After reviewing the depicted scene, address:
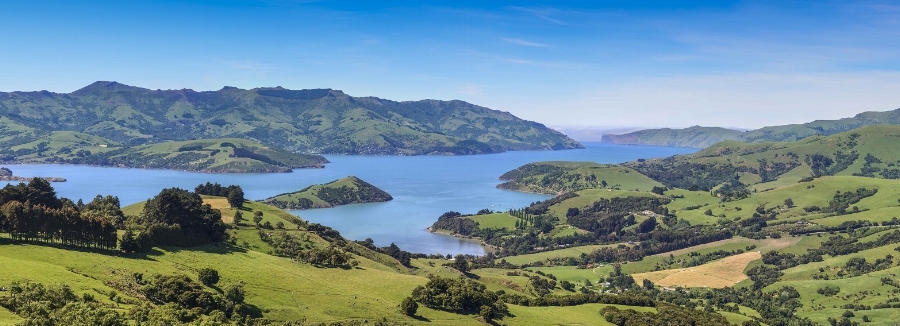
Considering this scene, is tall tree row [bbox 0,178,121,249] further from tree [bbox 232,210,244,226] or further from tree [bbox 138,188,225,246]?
tree [bbox 232,210,244,226]

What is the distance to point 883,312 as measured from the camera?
119m

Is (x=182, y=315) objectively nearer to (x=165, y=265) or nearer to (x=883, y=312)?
(x=165, y=265)

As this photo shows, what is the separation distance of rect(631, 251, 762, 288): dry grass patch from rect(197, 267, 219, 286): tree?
112516 millimetres

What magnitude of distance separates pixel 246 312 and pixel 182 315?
11775 millimetres

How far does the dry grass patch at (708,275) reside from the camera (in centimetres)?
15550

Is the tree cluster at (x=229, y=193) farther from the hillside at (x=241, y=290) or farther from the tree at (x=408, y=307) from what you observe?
the tree at (x=408, y=307)

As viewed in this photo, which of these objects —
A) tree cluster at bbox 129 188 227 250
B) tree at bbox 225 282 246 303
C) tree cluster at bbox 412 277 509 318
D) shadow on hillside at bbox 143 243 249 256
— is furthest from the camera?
tree cluster at bbox 129 188 227 250

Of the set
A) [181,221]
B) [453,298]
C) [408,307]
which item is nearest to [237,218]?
[181,221]

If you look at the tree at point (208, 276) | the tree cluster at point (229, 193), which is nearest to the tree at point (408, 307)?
the tree at point (208, 276)

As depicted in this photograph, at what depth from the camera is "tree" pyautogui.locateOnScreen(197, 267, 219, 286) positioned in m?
68.4

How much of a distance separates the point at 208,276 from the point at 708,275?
444 ft

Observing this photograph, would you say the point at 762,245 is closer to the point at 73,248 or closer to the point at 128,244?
the point at 128,244

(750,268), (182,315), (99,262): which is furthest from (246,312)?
(750,268)

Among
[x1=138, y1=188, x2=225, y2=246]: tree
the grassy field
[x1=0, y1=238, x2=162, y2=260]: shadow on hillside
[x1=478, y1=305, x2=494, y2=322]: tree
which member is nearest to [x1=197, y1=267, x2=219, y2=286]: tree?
[x1=0, y1=238, x2=162, y2=260]: shadow on hillside
